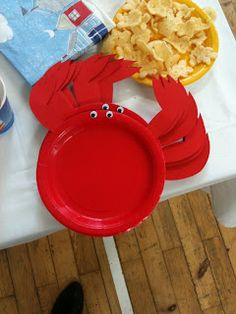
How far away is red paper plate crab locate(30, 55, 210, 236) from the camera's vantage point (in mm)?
700

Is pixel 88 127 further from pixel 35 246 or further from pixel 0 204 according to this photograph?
pixel 35 246

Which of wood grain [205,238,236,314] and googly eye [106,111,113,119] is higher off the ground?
googly eye [106,111,113,119]

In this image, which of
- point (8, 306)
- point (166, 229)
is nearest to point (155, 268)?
point (166, 229)

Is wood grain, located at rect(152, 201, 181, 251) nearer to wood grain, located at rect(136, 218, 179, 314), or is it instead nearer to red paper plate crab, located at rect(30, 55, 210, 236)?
wood grain, located at rect(136, 218, 179, 314)

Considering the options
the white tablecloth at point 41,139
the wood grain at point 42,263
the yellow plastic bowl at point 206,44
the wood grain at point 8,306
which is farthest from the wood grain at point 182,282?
the yellow plastic bowl at point 206,44

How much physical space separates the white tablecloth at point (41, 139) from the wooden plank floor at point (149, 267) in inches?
21.1

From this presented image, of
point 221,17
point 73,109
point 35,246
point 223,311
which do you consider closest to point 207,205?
point 223,311

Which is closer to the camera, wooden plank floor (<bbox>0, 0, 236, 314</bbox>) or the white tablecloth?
the white tablecloth

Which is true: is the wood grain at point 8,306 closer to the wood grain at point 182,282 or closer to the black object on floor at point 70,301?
the black object on floor at point 70,301

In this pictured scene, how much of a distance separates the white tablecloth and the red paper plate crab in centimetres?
5

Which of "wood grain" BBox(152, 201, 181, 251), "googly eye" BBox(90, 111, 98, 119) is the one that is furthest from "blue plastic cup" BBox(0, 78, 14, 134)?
"wood grain" BBox(152, 201, 181, 251)

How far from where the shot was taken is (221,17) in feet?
2.85

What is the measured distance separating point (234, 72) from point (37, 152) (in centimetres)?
41

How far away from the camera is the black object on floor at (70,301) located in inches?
48.9
